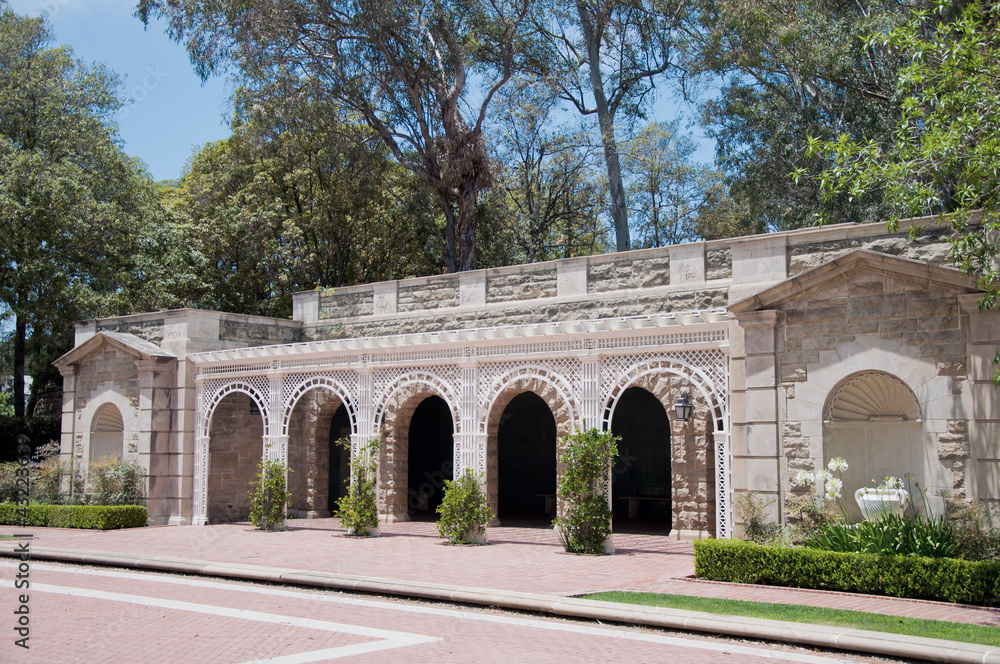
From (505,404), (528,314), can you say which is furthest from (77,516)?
(528,314)

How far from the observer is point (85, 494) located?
726 inches

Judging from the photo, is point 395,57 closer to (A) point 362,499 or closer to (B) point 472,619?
(A) point 362,499

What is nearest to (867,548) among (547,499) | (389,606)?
(389,606)

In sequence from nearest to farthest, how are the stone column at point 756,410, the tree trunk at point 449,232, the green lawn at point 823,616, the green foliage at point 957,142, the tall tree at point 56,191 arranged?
the green lawn at point 823,616 → the green foliage at point 957,142 → the stone column at point 756,410 → the tall tree at point 56,191 → the tree trunk at point 449,232

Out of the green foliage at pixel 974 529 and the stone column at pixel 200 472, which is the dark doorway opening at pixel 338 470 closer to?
the stone column at pixel 200 472

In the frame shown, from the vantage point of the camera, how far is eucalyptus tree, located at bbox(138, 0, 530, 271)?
2338cm

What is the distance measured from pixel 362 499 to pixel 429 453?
7.16 meters

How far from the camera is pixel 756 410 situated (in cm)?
1159

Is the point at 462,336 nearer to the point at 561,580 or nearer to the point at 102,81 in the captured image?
the point at 561,580

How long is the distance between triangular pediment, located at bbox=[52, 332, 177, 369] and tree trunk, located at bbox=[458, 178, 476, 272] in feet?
30.9

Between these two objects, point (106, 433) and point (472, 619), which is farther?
point (106, 433)

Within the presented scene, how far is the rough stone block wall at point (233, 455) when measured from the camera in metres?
18.4

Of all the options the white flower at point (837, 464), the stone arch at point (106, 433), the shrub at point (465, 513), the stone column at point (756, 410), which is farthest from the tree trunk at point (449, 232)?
the white flower at point (837, 464)

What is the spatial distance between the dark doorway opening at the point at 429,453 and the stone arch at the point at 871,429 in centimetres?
1155
